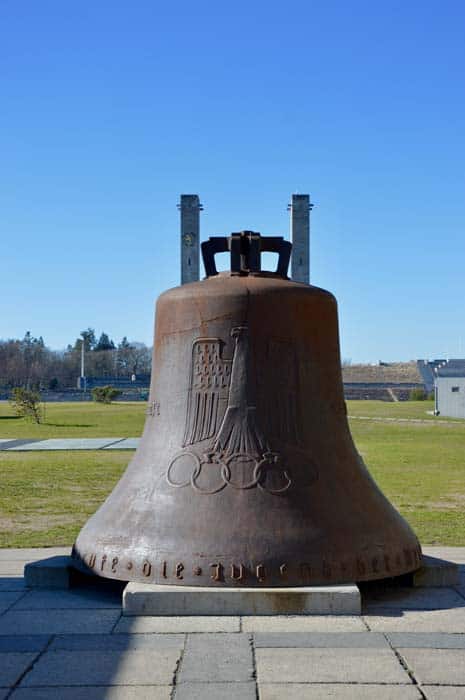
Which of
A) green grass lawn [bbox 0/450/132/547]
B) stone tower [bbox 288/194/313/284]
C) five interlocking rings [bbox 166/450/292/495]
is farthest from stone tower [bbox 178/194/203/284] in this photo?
five interlocking rings [bbox 166/450/292/495]

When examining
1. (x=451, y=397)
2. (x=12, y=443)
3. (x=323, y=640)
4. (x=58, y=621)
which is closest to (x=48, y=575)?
(x=58, y=621)

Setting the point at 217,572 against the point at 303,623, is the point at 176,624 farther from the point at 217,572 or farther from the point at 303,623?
the point at 303,623

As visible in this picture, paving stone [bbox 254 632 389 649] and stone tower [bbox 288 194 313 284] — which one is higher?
stone tower [bbox 288 194 313 284]

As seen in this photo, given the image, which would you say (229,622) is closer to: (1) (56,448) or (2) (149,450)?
(2) (149,450)

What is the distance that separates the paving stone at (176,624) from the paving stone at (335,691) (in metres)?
0.65

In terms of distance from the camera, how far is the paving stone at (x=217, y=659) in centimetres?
301

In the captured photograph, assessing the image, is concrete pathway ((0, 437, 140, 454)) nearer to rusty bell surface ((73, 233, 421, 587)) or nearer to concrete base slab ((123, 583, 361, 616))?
rusty bell surface ((73, 233, 421, 587))

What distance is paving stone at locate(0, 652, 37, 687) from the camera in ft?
9.87

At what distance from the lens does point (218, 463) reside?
165 inches

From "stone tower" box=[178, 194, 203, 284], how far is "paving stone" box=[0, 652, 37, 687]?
29.3m

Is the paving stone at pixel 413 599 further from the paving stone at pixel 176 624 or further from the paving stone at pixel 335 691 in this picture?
the paving stone at pixel 335 691

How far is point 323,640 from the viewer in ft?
11.2

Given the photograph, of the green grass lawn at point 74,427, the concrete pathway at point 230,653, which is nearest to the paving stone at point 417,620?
the concrete pathway at point 230,653

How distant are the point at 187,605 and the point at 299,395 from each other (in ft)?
3.93
